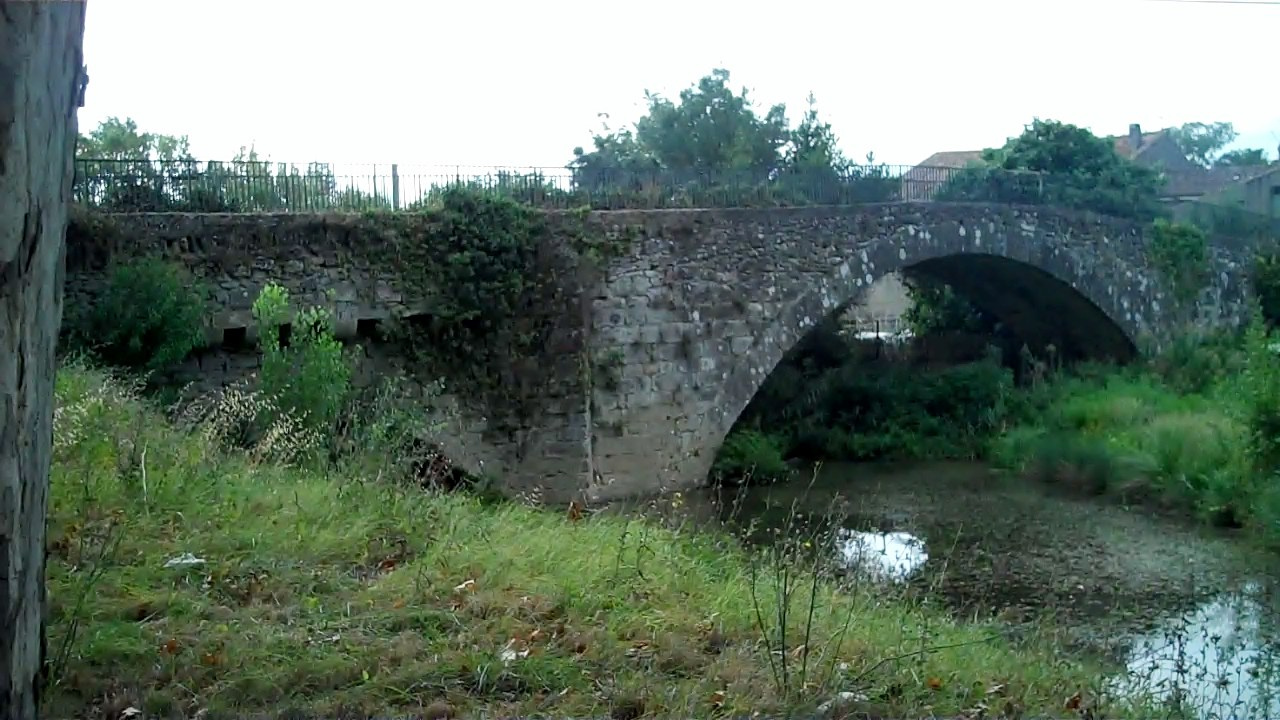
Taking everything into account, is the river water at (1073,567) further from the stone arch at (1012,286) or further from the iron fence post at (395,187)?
the iron fence post at (395,187)

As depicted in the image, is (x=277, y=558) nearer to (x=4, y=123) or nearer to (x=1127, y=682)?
(x=4, y=123)

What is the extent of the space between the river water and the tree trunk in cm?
341

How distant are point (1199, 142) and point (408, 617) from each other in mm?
31051

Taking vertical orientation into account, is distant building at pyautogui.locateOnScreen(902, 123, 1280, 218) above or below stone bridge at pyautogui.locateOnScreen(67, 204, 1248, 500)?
above

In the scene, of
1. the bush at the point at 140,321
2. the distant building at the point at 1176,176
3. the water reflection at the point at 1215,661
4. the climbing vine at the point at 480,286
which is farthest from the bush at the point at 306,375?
the distant building at the point at 1176,176

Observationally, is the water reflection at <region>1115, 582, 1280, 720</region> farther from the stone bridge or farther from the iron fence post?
the iron fence post

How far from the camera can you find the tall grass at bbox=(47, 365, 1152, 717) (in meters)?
3.19

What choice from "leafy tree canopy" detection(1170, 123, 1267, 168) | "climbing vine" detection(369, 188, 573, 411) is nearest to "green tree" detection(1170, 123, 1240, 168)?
"leafy tree canopy" detection(1170, 123, 1267, 168)

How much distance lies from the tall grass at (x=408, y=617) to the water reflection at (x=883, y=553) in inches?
63.1

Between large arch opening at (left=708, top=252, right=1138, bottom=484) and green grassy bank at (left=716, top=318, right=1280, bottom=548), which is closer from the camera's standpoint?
green grassy bank at (left=716, top=318, right=1280, bottom=548)

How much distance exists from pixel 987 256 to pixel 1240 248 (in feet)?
22.5

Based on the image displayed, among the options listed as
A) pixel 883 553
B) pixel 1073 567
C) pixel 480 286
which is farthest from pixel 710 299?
pixel 1073 567

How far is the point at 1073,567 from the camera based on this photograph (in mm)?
8703

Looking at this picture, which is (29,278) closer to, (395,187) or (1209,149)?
(395,187)
